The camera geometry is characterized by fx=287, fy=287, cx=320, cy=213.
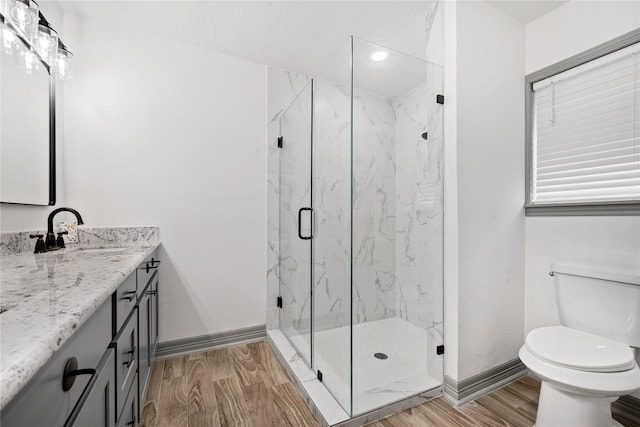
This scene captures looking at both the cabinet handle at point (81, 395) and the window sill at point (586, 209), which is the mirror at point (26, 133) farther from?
the window sill at point (586, 209)

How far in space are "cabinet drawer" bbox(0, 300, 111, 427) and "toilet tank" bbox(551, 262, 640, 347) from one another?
7.24 ft

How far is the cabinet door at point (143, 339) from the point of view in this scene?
1374 mm

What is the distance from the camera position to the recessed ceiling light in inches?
64.2

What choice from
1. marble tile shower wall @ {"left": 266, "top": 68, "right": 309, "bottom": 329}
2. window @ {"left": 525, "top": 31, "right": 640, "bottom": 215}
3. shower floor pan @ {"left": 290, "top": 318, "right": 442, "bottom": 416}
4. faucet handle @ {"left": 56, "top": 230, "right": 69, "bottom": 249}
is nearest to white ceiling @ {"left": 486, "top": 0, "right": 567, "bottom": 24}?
window @ {"left": 525, "top": 31, "right": 640, "bottom": 215}

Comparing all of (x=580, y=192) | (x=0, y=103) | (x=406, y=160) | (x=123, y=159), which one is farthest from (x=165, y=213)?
(x=580, y=192)

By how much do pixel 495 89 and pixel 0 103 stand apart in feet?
8.61

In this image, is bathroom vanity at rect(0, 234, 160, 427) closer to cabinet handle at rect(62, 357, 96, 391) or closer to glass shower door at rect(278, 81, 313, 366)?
cabinet handle at rect(62, 357, 96, 391)

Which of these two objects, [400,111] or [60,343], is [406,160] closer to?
[400,111]

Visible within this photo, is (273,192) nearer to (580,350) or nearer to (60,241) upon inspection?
(60,241)

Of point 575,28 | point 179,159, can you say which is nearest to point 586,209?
point 575,28

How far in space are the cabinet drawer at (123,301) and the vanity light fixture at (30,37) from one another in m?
1.23

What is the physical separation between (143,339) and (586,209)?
2558mm

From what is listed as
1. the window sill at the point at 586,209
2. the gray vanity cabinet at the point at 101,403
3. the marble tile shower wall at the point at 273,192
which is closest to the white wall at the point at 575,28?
the window sill at the point at 586,209

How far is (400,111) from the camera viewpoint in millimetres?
1755
